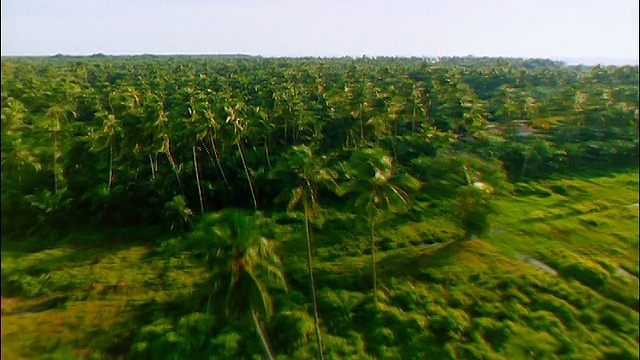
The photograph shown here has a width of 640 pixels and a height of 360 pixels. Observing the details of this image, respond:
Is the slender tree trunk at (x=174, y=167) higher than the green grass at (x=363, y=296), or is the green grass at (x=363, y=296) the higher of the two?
the slender tree trunk at (x=174, y=167)

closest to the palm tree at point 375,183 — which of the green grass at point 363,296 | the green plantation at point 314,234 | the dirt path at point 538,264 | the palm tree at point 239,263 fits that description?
the green plantation at point 314,234

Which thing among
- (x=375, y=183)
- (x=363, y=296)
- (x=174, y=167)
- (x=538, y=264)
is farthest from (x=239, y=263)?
(x=174, y=167)

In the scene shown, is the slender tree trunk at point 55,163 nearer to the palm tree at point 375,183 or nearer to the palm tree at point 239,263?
the palm tree at point 375,183

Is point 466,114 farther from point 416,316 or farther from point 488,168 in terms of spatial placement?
point 416,316

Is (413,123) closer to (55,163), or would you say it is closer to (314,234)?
(314,234)

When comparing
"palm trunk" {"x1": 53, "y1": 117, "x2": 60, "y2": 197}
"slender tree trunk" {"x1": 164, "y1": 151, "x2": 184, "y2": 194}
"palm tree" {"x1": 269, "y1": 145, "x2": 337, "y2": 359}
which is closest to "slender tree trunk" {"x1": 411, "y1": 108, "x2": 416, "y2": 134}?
"slender tree trunk" {"x1": 164, "y1": 151, "x2": 184, "y2": 194}

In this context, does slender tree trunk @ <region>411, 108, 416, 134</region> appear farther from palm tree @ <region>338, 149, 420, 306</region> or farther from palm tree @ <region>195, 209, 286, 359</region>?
palm tree @ <region>195, 209, 286, 359</region>
